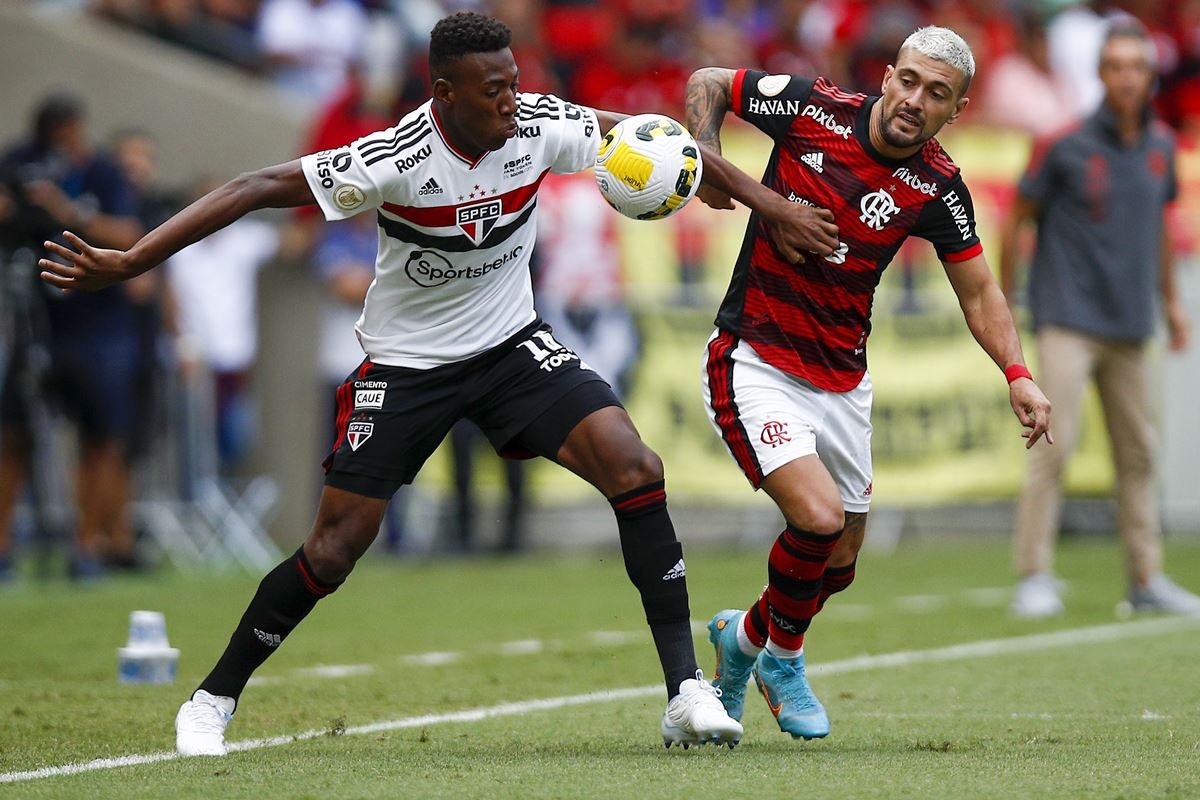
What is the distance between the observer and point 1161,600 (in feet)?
34.3

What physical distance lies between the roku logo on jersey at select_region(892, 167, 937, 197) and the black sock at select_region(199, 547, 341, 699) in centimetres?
231

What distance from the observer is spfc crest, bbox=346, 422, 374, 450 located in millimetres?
6176

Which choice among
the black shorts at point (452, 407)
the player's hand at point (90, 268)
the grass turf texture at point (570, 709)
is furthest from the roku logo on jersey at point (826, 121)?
the player's hand at point (90, 268)

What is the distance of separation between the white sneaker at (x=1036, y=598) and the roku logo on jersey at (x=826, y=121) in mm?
4481

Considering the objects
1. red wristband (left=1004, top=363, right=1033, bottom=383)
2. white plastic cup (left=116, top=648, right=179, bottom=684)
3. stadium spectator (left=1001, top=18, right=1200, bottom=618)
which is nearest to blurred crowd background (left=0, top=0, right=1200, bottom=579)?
stadium spectator (left=1001, top=18, right=1200, bottom=618)

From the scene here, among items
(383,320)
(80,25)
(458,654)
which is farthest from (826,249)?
(80,25)

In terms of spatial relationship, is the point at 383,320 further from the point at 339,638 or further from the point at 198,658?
the point at 339,638

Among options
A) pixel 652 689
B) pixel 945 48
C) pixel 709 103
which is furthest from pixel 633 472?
pixel 652 689

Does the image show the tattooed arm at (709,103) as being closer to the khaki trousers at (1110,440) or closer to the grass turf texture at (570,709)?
the grass turf texture at (570,709)

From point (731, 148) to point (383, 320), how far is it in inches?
348

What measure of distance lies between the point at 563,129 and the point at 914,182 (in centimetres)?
121

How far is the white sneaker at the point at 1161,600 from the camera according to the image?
10.4m

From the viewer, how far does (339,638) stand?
9719 mm

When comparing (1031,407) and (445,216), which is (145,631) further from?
(1031,407)
